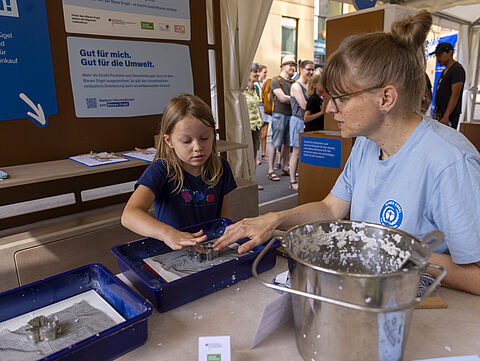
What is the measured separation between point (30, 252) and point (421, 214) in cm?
177

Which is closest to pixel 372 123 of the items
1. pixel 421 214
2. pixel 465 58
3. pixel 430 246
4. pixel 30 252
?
pixel 421 214

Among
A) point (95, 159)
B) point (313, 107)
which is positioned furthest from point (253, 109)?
point (95, 159)

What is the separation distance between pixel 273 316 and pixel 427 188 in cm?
57

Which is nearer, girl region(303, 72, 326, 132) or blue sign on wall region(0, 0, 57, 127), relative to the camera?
blue sign on wall region(0, 0, 57, 127)

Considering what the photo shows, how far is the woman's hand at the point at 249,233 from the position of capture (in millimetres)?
912

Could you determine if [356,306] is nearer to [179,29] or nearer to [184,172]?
[184,172]

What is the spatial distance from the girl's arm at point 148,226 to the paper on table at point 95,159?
28.2 inches

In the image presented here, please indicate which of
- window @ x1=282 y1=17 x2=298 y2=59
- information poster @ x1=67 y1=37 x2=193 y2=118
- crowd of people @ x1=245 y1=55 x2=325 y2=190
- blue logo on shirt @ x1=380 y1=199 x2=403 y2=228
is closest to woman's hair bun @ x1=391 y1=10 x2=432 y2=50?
blue logo on shirt @ x1=380 y1=199 x2=403 y2=228

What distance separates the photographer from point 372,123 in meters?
1.00

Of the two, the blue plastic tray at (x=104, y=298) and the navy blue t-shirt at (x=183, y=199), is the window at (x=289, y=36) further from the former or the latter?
the blue plastic tray at (x=104, y=298)

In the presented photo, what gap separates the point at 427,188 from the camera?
951mm

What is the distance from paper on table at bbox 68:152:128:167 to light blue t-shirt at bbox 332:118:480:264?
4.45 ft

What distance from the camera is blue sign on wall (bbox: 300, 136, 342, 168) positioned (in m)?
3.07

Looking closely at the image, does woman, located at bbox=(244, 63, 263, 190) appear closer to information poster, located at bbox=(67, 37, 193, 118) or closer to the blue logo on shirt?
information poster, located at bbox=(67, 37, 193, 118)
